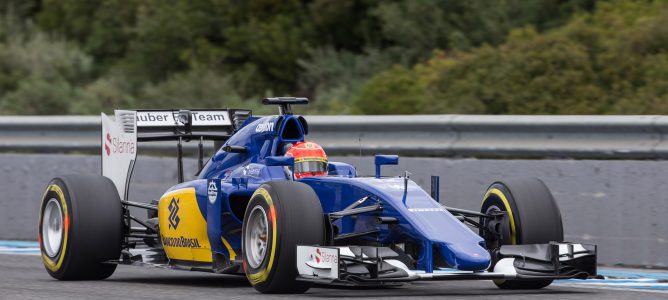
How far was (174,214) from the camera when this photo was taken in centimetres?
1039

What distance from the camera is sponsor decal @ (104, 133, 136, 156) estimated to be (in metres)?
11.5

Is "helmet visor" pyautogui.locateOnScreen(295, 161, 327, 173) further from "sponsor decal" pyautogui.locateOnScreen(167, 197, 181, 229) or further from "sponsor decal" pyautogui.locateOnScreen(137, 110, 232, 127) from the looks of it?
"sponsor decal" pyautogui.locateOnScreen(137, 110, 232, 127)

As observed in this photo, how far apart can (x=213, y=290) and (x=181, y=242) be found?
3.24 ft

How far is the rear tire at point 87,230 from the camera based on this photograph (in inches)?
405

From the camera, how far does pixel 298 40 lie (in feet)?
94.8

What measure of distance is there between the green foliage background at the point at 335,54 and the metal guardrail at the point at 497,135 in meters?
5.30

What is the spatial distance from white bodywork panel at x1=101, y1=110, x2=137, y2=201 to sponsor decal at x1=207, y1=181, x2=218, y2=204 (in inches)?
68.3

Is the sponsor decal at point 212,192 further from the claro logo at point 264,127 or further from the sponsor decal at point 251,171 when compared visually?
the claro logo at point 264,127

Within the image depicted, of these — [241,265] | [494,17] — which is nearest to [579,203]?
[241,265]

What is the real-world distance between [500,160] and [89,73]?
20.6 metres

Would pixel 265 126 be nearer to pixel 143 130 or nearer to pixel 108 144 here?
pixel 143 130

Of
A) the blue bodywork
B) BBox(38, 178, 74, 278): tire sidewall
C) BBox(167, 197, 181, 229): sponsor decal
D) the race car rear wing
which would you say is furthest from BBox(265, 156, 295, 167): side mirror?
the race car rear wing

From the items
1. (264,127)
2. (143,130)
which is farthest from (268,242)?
(143,130)

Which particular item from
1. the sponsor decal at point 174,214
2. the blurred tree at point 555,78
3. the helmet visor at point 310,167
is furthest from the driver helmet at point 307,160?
the blurred tree at point 555,78
